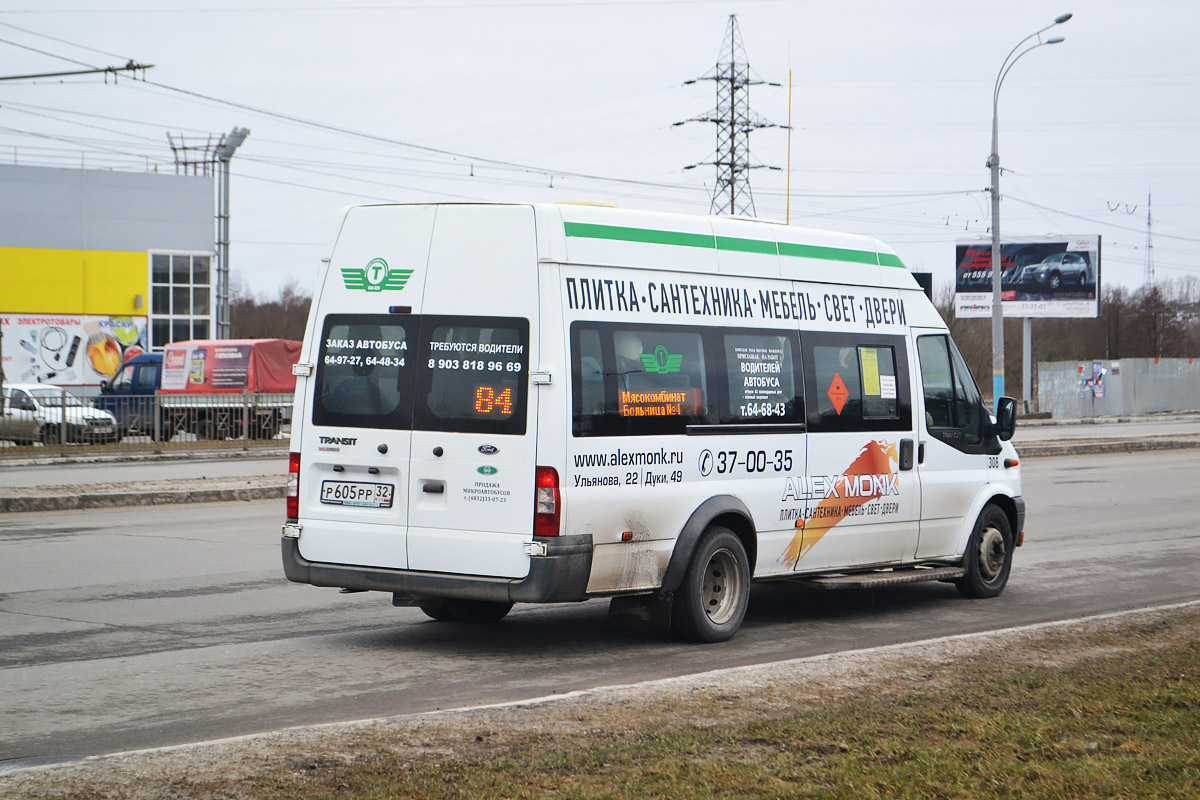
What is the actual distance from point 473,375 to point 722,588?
7.21 ft

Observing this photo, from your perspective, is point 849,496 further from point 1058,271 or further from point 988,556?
point 1058,271

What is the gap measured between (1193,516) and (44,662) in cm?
1493

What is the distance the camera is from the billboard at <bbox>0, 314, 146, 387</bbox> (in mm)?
51500

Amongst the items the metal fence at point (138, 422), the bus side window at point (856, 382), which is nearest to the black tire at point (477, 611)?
the bus side window at point (856, 382)

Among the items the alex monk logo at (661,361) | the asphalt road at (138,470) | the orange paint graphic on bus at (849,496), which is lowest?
the asphalt road at (138,470)

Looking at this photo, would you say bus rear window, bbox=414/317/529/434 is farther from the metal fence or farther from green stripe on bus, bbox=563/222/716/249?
the metal fence

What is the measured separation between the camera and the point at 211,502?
63.0 ft

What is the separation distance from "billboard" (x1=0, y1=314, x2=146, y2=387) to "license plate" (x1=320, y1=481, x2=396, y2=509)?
45997 mm

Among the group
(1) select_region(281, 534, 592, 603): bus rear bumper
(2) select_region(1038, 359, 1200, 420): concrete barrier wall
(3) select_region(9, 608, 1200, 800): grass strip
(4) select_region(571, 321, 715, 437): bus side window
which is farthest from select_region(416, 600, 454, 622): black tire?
(2) select_region(1038, 359, 1200, 420): concrete barrier wall

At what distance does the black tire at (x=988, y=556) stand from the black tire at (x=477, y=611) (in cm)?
379

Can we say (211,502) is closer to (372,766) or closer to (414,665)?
(414,665)

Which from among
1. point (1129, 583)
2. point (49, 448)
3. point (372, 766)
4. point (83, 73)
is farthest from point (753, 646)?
point (49, 448)

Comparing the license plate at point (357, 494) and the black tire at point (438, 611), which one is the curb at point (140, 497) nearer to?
the black tire at point (438, 611)

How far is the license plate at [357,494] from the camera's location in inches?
320
